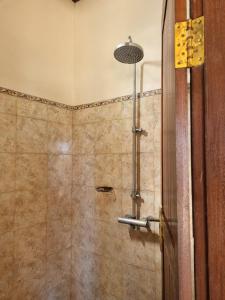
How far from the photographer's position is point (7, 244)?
1366 millimetres

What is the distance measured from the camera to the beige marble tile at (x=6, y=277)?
1334mm

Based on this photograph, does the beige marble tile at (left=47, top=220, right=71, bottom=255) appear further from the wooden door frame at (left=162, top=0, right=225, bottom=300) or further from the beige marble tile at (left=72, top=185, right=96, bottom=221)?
the wooden door frame at (left=162, top=0, right=225, bottom=300)

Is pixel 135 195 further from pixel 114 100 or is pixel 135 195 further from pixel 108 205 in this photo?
pixel 114 100

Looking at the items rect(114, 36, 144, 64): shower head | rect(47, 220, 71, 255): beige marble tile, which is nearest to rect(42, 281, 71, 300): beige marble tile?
rect(47, 220, 71, 255): beige marble tile

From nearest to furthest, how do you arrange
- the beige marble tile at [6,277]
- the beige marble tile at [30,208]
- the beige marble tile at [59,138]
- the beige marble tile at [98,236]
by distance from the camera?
the beige marble tile at [6,277] → the beige marble tile at [30,208] → the beige marble tile at [98,236] → the beige marble tile at [59,138]

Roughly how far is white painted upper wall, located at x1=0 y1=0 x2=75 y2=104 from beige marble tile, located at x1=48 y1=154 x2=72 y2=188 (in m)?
0.47

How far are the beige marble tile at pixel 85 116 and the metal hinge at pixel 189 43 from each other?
1280 mm

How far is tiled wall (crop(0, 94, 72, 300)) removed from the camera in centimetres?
138

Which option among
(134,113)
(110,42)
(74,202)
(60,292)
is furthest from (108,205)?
(110,42)

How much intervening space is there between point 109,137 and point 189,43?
1.20 meters

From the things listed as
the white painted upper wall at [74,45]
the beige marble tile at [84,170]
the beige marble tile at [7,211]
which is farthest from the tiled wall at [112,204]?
the beige marble tile at [7,211]

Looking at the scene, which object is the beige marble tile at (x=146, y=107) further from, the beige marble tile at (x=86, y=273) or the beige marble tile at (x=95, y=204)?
the beige marble tile at (x=86, y=273)

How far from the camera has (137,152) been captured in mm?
1475

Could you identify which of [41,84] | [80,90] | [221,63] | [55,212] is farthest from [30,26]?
[221,63]
